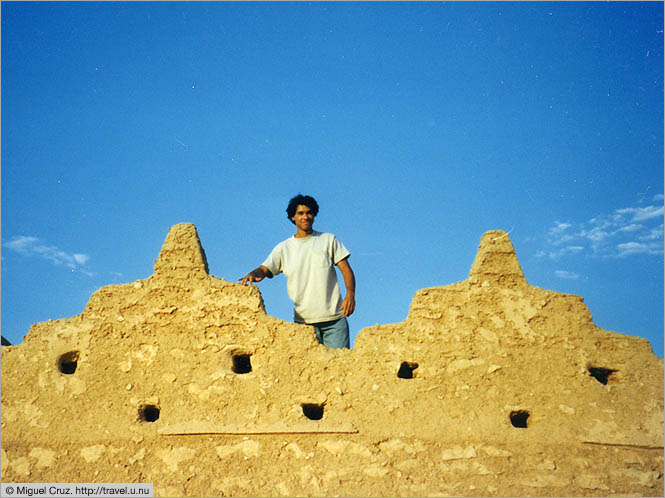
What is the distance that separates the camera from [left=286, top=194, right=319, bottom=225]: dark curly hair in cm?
714

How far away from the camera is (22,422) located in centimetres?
626

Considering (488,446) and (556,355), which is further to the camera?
(556,355)

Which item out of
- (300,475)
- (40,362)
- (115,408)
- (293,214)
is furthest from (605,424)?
(40,362)

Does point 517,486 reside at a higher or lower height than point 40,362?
lower

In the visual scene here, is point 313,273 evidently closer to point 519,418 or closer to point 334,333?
point 334,333

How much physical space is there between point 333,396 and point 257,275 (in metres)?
1.50

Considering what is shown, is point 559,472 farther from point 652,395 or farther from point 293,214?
point 293,214

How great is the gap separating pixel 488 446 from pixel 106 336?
12.5ft

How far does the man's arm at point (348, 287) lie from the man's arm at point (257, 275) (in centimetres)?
76

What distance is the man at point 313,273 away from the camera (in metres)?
6.72

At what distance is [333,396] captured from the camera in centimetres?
614

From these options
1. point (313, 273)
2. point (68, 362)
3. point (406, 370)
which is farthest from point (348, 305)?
point (68, 362)

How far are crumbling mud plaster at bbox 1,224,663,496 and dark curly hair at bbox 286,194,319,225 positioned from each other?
3.56 feet

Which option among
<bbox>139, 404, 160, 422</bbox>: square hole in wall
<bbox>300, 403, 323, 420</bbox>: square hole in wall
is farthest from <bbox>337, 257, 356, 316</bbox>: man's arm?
<bbox>139, 404, 160, 422</bbox>: square hole in wall
